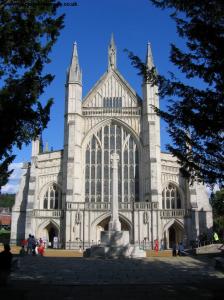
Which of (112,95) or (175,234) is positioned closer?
(175,234)

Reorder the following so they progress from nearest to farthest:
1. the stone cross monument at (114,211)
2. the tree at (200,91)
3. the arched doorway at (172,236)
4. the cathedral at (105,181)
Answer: the tree at (200,91) < the stone cross monument at (114,211) < the cathedral at (105,181) < the arched doorway at (172,236)

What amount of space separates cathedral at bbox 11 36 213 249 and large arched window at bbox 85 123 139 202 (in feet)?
0.34

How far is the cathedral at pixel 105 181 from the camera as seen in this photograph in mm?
35281

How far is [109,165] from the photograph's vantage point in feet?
127

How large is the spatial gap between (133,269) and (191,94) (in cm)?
874

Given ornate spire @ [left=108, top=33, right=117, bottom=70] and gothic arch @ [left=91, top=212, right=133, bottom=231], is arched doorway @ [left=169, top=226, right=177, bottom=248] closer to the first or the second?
gothic arch @ [left=91, top=212, right=133, bottom=231]

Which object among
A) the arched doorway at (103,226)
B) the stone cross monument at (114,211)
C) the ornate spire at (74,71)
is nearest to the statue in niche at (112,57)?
the ornate spire at (74,71)

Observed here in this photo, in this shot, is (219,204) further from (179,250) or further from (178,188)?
(179,250)

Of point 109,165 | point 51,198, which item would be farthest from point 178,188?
point 51,198

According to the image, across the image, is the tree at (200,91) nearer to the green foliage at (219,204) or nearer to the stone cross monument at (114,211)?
the stone cross monument at (114,211)

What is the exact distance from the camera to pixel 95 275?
43.6 feet

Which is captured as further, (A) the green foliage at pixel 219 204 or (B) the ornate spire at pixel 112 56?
(B) the ornate spire at pixel 112 56

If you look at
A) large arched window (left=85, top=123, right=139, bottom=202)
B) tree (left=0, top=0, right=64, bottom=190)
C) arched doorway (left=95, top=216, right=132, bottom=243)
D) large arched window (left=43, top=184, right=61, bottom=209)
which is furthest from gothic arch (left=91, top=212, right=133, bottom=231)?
tree (left=0, top=0, right=64, bottom=190)

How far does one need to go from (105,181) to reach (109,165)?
5.67 ft
